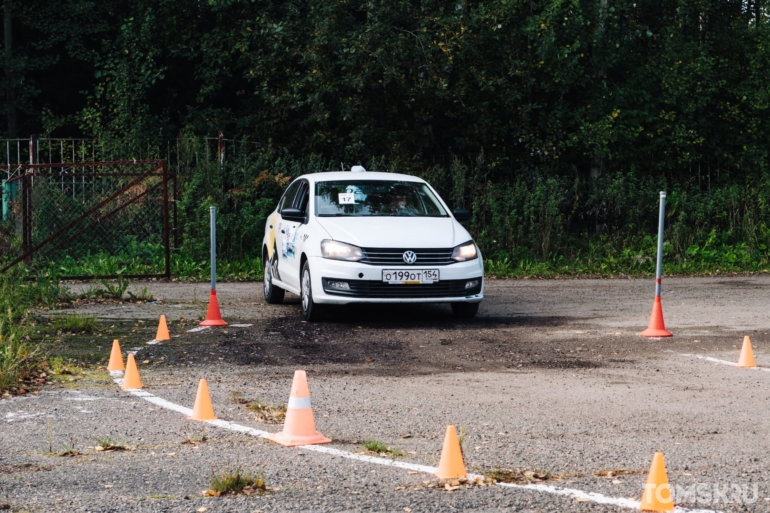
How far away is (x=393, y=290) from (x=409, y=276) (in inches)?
9.5

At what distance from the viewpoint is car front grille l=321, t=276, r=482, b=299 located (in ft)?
41.1

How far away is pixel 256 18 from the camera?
23.4m

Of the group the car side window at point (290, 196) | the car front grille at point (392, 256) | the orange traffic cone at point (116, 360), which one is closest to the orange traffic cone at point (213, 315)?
the car front grille at point (392, 256)

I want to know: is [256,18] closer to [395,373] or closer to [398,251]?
[398,251]

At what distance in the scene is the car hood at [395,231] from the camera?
41.5 ft

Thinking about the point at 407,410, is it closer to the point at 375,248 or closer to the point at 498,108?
the point at 375,248

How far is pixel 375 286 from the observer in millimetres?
12516

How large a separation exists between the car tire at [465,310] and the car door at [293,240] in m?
1.96

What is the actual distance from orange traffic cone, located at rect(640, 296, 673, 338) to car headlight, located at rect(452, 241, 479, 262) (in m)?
2.16

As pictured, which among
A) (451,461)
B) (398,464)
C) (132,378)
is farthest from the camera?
(132,378)

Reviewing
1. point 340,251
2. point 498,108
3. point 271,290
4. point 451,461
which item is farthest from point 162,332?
point 498,108

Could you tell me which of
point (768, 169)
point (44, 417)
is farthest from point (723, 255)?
point (44, 417)

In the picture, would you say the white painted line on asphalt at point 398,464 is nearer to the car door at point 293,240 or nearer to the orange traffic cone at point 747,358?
the orange traffic cone at point 747,358

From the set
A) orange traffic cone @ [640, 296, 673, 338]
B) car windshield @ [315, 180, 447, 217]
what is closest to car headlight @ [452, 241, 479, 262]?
car windshield @ [315, 180, 447, 217]
